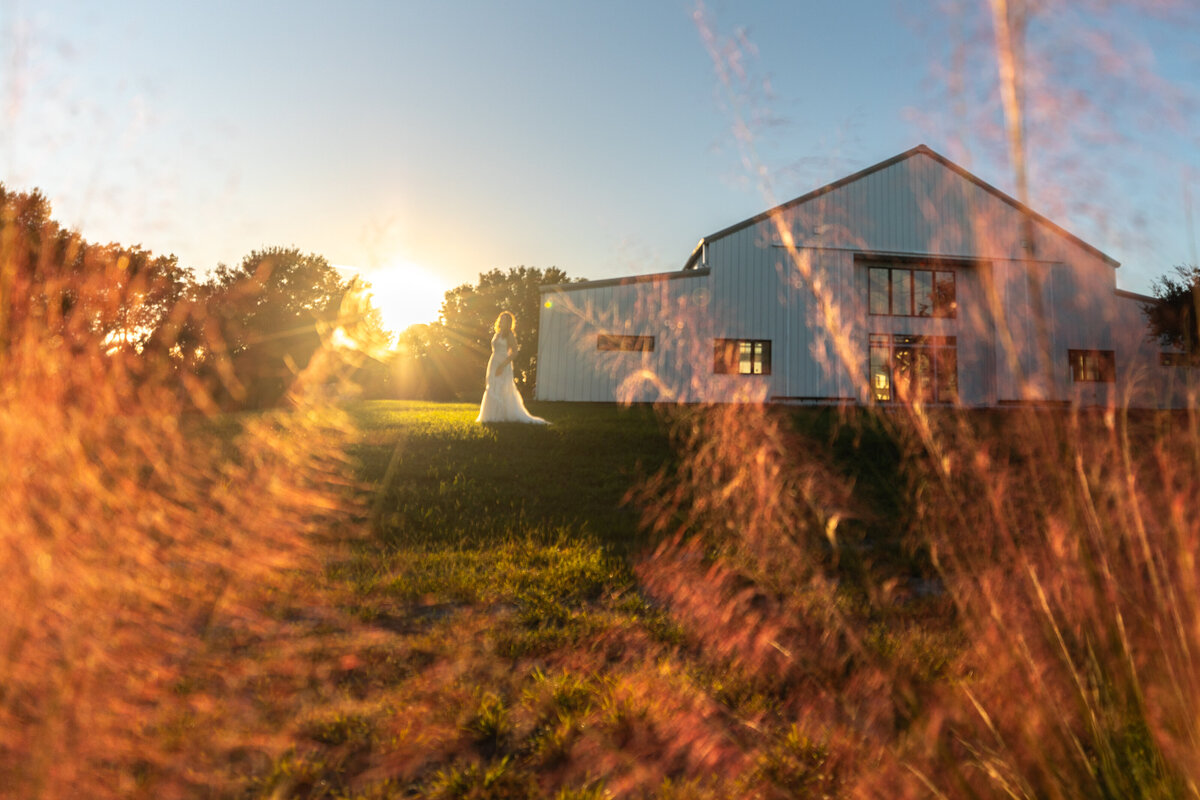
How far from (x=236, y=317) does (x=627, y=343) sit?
104 ft

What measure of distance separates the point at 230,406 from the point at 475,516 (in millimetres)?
32388

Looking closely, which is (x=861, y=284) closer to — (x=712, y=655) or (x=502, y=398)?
(x=502, y=398)

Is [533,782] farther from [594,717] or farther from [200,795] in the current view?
[200,795]

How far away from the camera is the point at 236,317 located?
43.3 m

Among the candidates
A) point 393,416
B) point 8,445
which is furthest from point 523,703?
point 393,416

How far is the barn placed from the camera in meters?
22.8

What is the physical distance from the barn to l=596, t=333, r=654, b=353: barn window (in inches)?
1.5

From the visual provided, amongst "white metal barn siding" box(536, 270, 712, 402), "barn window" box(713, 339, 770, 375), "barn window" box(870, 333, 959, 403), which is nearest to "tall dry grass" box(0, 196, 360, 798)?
"white metal barn siding" box(536, 270, 712, 402)

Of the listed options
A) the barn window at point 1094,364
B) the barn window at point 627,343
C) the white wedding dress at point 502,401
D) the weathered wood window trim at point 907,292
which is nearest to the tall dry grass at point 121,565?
the white wedding dress at point 502,401

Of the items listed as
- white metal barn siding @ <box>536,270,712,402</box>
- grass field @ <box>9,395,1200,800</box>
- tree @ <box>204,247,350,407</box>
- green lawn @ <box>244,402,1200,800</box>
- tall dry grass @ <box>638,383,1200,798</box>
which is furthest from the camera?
tree @ <box>204,247,350,407</box>

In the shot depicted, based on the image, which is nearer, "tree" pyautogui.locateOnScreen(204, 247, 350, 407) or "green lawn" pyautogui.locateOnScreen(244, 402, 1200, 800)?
"green lawn" pyautogui.locateOnScreen(244, 402, 1200, 800)

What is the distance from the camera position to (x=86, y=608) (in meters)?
3.89

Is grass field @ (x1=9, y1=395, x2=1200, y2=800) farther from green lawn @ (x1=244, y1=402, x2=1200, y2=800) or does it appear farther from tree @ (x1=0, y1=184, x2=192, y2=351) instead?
tree @ (x1=0, y1=184, x2=192, y2=351)

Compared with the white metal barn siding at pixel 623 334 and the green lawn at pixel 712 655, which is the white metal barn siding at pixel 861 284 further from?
the green lawn at pixel 712 655
